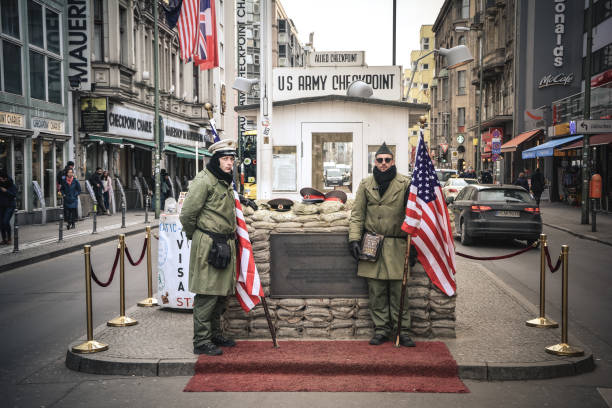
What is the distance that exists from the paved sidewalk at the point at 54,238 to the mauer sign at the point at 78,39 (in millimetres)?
5621

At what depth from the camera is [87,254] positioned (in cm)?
628

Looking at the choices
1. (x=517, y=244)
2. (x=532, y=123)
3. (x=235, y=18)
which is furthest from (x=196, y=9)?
(x=235, y=18)

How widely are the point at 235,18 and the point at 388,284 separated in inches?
2153

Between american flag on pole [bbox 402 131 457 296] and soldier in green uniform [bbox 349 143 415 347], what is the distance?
0.44ft

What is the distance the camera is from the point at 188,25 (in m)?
19.5

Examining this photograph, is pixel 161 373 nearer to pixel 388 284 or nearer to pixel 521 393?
pixel 388 284

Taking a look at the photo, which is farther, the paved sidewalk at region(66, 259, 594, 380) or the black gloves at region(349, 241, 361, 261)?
the black gloves at region(349, 241, 361, 261)

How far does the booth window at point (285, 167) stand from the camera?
1238 cm

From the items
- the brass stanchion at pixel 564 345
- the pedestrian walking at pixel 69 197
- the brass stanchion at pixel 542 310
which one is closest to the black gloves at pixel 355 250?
the brass stanchion at pixel 564 345

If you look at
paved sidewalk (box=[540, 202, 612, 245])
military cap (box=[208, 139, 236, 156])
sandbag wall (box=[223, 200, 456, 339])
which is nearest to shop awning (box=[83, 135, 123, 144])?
paved sidewalk (box=[540, 202, 612, 245])

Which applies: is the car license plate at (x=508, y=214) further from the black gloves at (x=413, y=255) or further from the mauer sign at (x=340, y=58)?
the black gloves at (x=413, y=255)

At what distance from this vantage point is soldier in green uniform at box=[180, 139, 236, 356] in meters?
5.73

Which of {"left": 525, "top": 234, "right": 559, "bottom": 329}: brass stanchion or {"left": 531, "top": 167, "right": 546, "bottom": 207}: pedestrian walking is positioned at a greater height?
{"left": 531, "top": 167, "right": 546, "bottom": 207}: pedestrian walking

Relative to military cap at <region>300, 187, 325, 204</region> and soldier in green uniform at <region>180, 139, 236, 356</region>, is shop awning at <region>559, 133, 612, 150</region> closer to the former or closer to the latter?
military cap at <region>300, 187, 325, 204</region>
